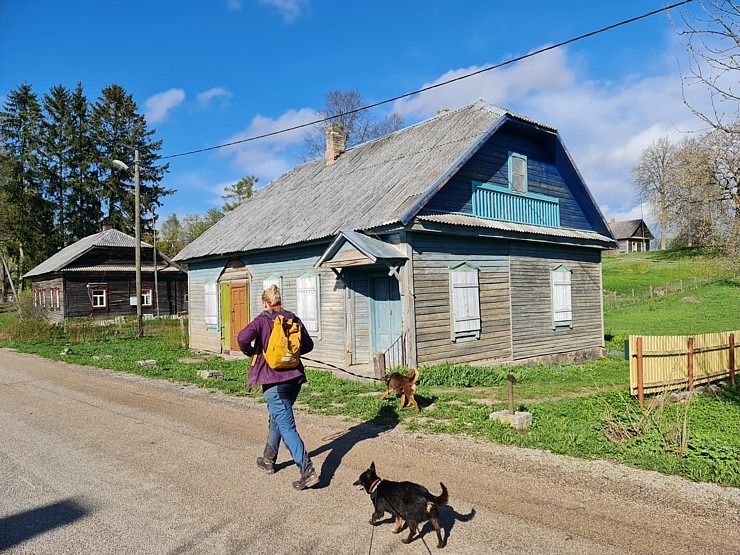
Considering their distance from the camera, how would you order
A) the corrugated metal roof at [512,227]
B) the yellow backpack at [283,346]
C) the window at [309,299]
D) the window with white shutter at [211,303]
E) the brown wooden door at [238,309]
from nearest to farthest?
the yellow backpack at [283,346], the corrugated metal roof at [512,227], the window at [309,299], the brown wooden door at [238,309], the window with white shutter at [211,303]

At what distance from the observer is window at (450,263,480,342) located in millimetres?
12805

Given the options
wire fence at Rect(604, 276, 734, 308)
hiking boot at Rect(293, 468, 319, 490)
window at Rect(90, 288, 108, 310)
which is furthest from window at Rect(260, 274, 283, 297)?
wire fence at Rect(604, 276, 734, 308)

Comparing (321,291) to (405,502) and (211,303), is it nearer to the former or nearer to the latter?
(211,303)

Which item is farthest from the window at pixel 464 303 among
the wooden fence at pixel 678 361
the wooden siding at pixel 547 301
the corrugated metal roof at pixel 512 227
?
the wooden fence at pixel 678 361

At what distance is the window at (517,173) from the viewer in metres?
14.7

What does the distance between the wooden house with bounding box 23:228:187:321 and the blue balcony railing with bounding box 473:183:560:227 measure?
79.4ft

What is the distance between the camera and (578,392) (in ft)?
35.4

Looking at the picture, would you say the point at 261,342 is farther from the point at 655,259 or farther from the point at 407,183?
the point at 655,259

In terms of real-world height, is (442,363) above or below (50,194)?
below

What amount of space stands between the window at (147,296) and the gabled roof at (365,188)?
737 inches

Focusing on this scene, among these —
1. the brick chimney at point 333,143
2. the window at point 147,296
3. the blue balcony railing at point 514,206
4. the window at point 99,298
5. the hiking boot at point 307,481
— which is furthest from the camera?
the window at point 147,296

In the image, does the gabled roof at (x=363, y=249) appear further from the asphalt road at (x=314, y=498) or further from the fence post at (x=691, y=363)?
the fence post at (x=691, y=363)

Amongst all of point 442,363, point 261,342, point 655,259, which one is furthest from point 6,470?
point 655,259

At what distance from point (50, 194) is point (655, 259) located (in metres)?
57.4
